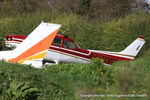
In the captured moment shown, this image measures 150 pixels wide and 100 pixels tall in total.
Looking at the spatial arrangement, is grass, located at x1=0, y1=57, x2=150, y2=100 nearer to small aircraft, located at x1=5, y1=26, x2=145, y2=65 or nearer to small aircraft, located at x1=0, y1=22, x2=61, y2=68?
small aircraft, located at x1=0, y1=22, x2=61, y2=68

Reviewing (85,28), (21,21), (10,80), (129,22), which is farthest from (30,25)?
(10,80)

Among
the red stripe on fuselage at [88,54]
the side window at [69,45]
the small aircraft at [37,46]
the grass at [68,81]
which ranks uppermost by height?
the small aircraft at [37,46]

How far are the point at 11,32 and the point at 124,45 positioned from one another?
31.0 ft

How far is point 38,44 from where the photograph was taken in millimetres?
6684

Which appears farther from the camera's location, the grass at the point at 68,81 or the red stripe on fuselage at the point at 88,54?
the red stripe on fuselage at the point at 88,54

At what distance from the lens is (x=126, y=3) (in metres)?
38.2

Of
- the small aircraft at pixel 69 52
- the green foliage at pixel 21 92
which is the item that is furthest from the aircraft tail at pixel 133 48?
the green foliage at pixel 21 92

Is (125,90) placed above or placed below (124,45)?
above

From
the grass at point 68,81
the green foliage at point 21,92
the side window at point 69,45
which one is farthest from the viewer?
the side window at point 69,45

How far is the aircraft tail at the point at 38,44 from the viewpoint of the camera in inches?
264

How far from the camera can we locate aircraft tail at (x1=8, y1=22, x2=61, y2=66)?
6.70 m

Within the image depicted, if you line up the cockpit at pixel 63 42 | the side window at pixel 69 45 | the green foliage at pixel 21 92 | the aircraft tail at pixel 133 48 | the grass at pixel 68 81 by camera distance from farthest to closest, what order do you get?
the aircraft tail at pixel 133 48 < the side window at pixel 69 45 < the cockpit at pixel 63 42 < the grass at pixel 68 81 < the green foliage at pixel 21 92

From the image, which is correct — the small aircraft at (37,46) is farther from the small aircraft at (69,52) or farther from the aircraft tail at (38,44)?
the small aircraft at (69,52)

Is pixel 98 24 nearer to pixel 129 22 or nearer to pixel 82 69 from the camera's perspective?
pixel 129 22
